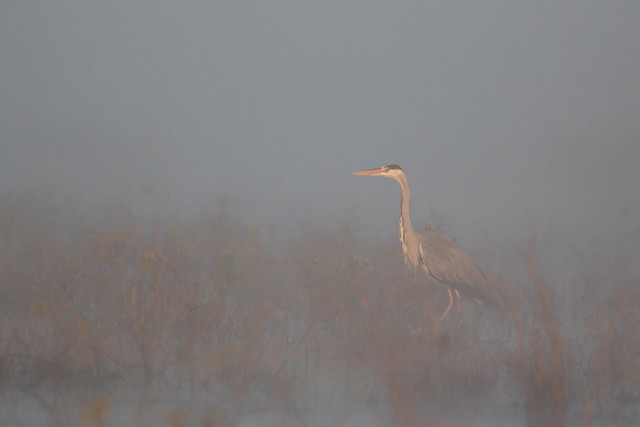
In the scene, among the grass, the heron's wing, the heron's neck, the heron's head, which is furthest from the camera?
the heron's head

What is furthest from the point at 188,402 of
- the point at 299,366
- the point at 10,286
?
the point at 10,286

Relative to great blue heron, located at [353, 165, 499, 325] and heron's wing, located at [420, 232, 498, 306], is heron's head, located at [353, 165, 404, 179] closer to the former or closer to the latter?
great blue heron, located at [353, 165, 499, 325]

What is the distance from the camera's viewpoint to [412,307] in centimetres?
773

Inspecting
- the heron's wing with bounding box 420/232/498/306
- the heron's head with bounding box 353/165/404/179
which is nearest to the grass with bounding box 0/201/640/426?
the heron's wing with bounding box 420/232/498/306

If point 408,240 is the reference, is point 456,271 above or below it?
below

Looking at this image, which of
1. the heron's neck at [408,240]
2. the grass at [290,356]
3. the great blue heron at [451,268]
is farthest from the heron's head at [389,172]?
the grass at [290,356]

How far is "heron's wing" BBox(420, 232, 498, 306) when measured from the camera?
827 centimetres

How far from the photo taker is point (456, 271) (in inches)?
326

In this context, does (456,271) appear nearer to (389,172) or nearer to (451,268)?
(451,268)

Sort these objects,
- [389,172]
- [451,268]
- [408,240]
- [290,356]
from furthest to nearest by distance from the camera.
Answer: [389,172] → [408,240] → [451,268] → [290,356]

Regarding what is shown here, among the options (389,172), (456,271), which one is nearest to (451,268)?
(456,271)

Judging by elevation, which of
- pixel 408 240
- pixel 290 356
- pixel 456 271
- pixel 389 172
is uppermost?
pixel 389 172

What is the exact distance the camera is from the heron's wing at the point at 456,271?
827cm

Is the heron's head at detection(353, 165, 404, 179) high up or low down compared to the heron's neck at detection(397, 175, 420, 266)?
up
